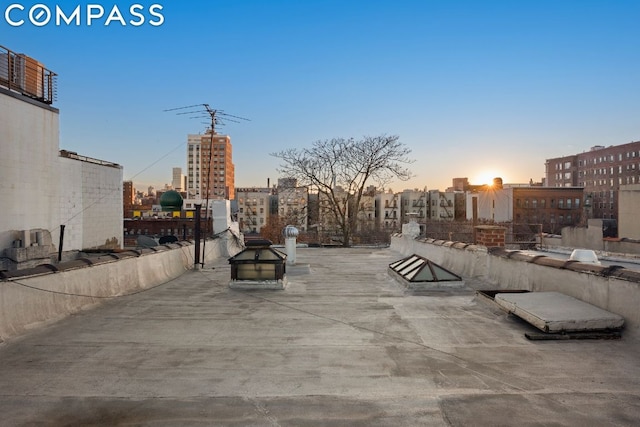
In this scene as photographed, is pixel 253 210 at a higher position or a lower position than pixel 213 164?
lower

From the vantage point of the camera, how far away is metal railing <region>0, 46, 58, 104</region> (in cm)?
1398

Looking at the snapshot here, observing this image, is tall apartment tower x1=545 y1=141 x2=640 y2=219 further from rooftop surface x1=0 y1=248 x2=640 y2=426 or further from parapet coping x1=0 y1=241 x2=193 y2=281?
parapet coping x1=0 y1=241 x2=193 y2=281

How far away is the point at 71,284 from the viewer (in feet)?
26.1

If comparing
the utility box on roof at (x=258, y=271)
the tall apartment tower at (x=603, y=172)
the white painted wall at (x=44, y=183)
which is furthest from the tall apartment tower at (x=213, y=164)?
the utility box on roof at (x=258, y=271)

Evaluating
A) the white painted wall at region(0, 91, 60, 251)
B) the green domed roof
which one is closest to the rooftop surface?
the white painted wall at region(0, 91, 60, 251)

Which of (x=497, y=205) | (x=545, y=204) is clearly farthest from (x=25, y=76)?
(x=545, y=204)

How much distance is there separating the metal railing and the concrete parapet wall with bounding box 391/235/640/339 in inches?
620

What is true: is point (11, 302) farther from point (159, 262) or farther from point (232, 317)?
point (159, 262)

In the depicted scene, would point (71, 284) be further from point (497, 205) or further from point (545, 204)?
point (545, 204)

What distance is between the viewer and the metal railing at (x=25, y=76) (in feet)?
45.9

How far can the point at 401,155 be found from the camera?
36969 millimetres

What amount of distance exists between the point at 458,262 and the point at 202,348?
9.85 meters

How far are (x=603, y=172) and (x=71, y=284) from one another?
391ft

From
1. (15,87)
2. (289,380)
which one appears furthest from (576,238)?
(15,87)
